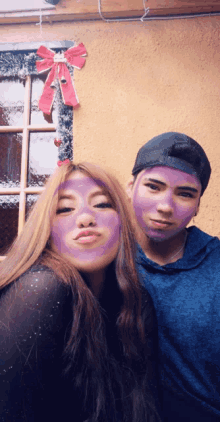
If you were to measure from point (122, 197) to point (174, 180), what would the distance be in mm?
257

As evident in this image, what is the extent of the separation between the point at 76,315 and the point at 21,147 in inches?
59.1

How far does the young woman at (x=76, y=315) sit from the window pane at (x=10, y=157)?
1.22m

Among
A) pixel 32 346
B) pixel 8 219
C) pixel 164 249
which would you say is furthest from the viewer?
pixel 8 219

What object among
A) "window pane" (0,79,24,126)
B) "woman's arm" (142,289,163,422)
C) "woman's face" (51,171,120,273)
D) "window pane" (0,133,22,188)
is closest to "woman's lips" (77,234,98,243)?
"woman's face" (51,171,120,273)

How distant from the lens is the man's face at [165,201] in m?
1.06

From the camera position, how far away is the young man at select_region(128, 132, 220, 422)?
1.01 m

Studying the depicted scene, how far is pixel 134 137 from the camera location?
5.95ft

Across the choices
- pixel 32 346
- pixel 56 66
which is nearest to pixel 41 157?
pixel 56 66

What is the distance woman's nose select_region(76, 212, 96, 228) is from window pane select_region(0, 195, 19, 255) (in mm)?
1252

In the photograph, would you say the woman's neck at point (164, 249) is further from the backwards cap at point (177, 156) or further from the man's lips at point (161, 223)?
the backwards cap at point (177, 156)

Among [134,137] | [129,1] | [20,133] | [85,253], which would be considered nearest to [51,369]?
[85,253]

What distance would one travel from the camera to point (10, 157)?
6.63 feet

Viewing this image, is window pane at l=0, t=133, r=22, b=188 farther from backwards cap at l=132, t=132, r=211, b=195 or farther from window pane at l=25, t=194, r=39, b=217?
backwards cap at l=132, t=132, r=211, b=195

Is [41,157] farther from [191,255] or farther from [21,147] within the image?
[191,255]
